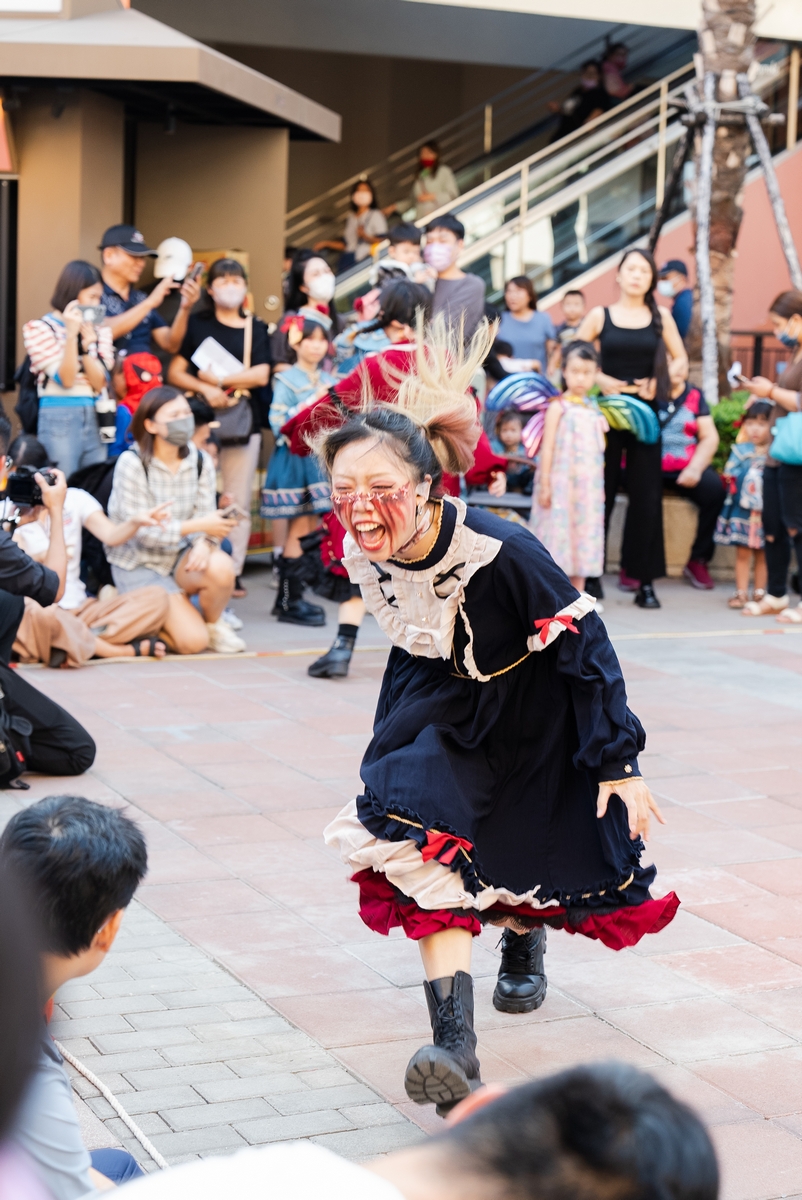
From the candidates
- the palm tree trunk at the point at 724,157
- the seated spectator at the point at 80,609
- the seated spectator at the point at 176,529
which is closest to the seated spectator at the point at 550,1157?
the seated spectator at the point at 80,609

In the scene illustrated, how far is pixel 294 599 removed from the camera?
8961 millimetres

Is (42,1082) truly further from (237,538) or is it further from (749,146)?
(749,146)

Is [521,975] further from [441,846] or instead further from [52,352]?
[52,352]

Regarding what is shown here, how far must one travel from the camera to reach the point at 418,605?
11.6 ft

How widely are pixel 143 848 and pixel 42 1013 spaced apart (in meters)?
0.92

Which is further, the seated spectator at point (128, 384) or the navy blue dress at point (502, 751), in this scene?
the seated spectator at point (128, 384)

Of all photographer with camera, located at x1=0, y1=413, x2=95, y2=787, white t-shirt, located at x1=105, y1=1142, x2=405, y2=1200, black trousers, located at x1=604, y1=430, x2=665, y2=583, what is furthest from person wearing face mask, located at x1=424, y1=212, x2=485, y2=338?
white t-shirt, located at x1=105, y1=1142, x2=405, y2=1200

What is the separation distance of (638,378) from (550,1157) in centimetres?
869

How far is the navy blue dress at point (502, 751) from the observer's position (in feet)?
11.2

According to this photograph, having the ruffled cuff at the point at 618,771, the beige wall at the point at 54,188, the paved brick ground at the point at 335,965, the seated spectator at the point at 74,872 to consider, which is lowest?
the paved brick ground at the point at 335,965

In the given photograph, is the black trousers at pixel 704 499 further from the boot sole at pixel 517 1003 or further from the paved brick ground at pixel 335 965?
the boot sole at pixel 517 1003

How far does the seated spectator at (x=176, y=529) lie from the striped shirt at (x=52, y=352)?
0.65m

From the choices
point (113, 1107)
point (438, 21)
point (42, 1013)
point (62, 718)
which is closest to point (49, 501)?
point (62, 718)

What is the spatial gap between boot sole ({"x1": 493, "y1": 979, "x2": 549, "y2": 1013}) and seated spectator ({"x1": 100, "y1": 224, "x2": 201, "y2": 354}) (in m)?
5.74
